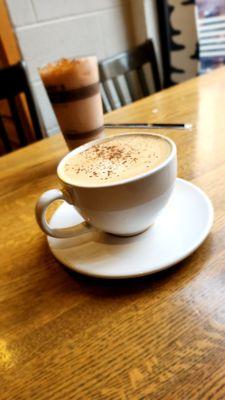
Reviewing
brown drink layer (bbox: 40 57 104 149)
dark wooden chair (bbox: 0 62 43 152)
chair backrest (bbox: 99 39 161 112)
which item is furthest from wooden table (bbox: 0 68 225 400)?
chair backrest (bbox: 99 39 161 112)

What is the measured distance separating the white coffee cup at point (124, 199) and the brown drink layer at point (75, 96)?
1.12 feet

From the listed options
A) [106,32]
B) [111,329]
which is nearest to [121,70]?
[106,32]

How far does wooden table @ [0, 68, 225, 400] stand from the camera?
242mm

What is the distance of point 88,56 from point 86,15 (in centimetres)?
125

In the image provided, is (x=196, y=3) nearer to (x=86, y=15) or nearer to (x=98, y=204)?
(x=86, y=15)

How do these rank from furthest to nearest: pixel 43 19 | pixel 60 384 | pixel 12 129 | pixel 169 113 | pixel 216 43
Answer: pixel 12 129, pixel 216 43, pixel 43 19, pixel 169 113, pixel 60 384

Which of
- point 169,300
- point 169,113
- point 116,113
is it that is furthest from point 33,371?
point 116,113

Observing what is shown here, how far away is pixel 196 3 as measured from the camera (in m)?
1.87

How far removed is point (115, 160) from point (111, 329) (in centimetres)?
18

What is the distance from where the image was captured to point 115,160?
1.24ft

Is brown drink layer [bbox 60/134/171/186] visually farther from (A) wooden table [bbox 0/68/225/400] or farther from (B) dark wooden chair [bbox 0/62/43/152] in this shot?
(B) dark wooden chair [bbox 0/62/43/152]

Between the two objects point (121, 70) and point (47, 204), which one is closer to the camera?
point (47, 204)

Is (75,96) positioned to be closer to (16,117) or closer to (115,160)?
(115,160)

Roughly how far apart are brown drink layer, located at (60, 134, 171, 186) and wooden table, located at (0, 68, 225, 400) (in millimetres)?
104
